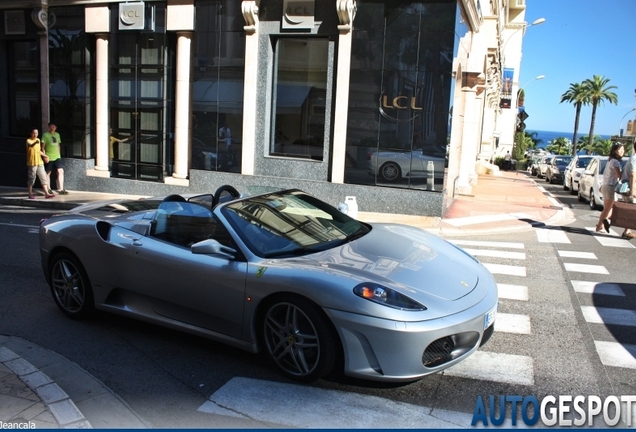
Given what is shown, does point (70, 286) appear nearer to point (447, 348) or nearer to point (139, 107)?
point (447, 348)

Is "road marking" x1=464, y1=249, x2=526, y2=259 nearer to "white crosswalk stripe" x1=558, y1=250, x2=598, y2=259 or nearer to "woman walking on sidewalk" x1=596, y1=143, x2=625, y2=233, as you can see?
"white crosswalk stripe" x1=558, y1=250, x2=598, y2=259

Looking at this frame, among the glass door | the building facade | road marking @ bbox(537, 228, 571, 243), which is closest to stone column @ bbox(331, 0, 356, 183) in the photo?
the building facade

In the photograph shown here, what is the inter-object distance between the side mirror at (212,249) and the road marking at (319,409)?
1.04m

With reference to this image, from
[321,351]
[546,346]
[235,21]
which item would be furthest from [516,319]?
[235,21]

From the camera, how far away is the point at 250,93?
51.4ft

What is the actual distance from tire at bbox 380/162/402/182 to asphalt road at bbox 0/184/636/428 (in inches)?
264

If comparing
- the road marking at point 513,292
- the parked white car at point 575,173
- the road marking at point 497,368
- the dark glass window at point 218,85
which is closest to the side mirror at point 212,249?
the road marking at point 497,368

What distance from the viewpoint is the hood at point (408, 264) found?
4.43 m

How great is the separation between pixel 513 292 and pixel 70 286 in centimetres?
510

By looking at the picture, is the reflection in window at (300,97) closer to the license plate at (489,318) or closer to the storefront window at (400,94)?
the storefront window at (400,94)

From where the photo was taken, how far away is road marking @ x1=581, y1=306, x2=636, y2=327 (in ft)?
20.0

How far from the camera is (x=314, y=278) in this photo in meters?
4.40

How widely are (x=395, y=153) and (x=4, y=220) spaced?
28.7 ft

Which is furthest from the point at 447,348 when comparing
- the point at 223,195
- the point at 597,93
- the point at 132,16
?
the point at 597,93
